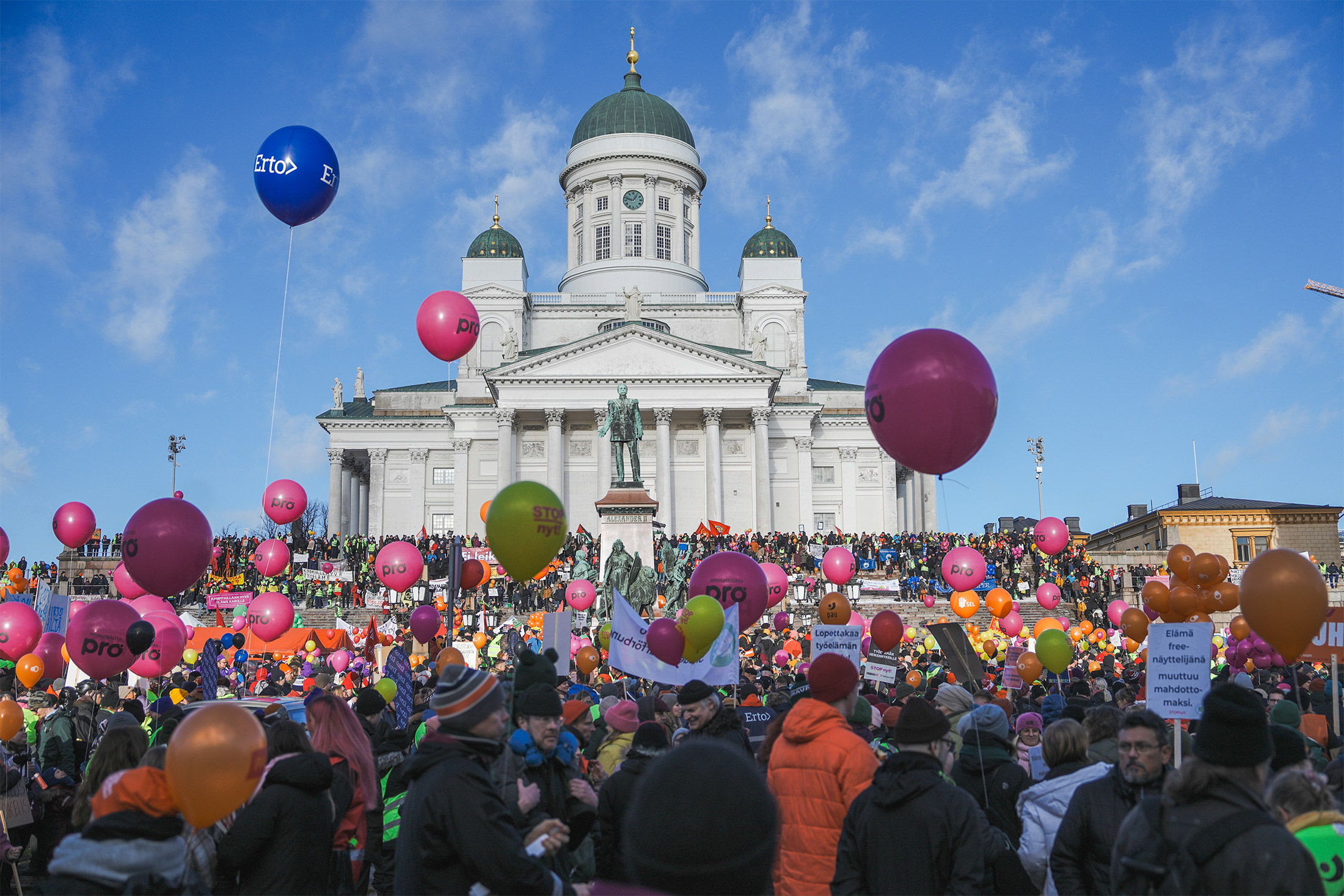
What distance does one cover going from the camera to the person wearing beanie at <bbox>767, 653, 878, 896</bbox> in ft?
16.3

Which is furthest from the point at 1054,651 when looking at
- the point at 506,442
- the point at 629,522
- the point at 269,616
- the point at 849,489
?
the point at 849,489

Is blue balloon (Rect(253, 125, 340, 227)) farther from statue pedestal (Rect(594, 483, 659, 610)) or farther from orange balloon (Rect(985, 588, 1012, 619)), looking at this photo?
statue pedestal (Rect(594, 483, 659, 610))

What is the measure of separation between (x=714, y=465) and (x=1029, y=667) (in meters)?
43.2

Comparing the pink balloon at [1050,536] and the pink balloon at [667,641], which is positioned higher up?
the pink balloon at [1050,536]

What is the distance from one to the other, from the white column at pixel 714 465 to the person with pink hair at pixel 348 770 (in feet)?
158

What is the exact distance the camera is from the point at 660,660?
32.7ft

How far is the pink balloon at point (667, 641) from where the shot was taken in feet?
30.4

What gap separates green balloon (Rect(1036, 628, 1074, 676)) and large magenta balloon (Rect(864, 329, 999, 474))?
4.81 m

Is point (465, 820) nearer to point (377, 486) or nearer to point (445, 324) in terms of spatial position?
point (445, 324)

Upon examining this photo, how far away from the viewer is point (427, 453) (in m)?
60.5

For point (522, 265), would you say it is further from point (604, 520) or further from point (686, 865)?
point (686, 865)

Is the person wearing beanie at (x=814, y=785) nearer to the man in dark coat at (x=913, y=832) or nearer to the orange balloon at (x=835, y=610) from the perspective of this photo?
the man in dark coat at (x=913, y=832)

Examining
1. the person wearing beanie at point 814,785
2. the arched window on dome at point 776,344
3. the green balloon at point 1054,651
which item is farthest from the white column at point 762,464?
the person wearing beanie at point 814,785

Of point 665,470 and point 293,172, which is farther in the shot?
point 665,470
